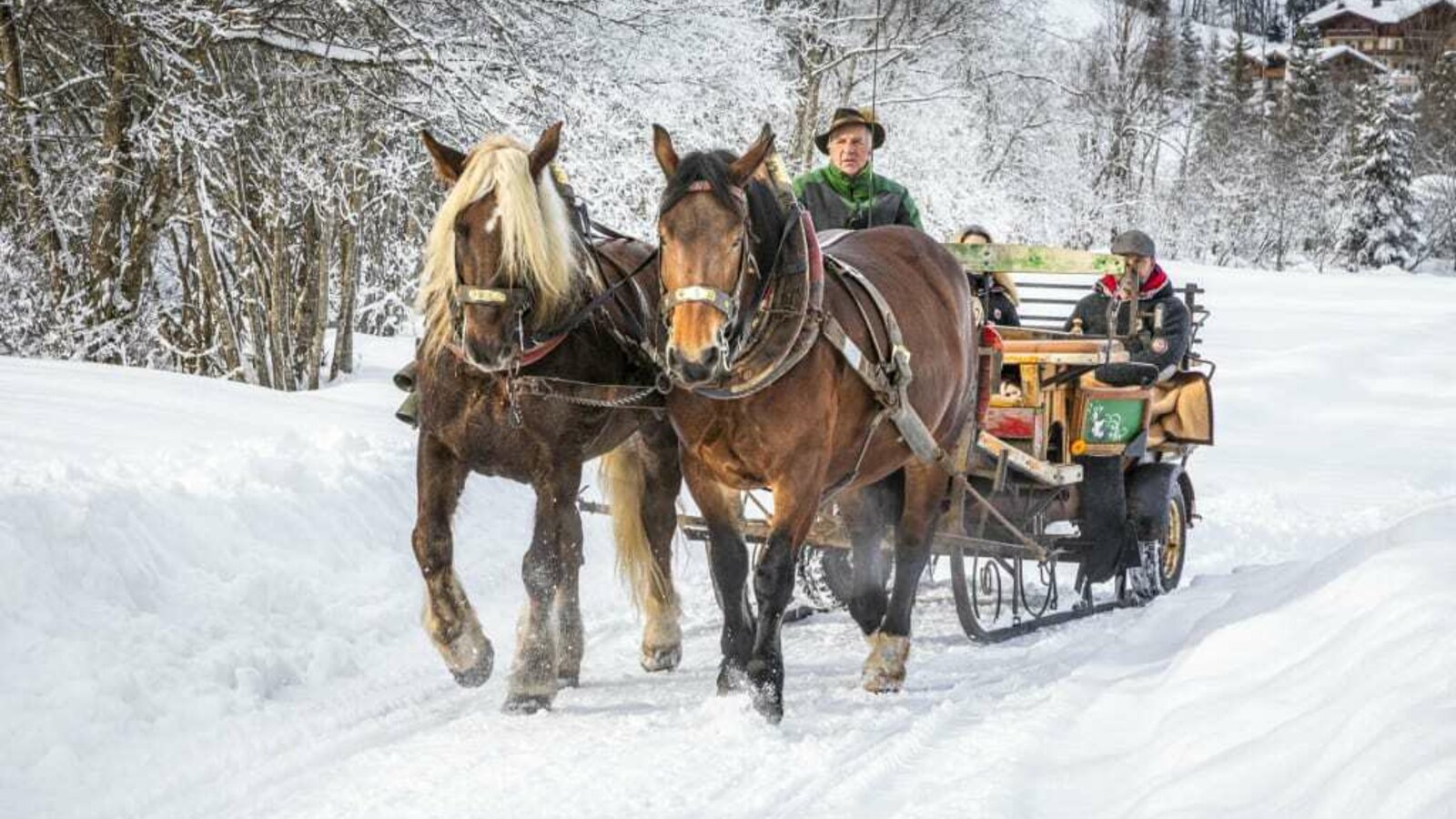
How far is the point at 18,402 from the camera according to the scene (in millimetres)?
7180

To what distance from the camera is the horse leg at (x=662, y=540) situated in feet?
18.5

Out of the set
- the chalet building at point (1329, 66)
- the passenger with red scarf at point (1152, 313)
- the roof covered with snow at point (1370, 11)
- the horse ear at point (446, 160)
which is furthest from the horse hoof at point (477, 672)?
the roof covered with snow at point (1370, 11)

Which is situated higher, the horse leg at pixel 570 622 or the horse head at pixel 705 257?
the horse head at pixel 705 257

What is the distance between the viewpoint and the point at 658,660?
18.5ft

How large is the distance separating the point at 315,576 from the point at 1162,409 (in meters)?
4.45

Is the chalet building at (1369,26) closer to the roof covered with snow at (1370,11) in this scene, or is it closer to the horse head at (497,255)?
the roof covered with snow at (1370,11)

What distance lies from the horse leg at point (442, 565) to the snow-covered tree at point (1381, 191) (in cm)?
4539

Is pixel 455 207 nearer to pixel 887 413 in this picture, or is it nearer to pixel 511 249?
pixel 511 249

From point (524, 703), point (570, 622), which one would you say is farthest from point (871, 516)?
point (524, 703)

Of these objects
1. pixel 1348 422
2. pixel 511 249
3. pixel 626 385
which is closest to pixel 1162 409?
pixel 626 385

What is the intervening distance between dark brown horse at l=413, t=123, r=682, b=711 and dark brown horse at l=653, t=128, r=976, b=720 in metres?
0.45

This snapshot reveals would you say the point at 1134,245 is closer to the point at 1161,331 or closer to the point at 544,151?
the point at 1161,331

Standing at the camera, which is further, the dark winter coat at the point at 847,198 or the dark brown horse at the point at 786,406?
the dark winter coat at the point at 847,198

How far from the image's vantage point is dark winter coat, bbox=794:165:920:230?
22.6ft
